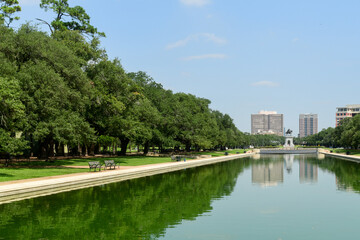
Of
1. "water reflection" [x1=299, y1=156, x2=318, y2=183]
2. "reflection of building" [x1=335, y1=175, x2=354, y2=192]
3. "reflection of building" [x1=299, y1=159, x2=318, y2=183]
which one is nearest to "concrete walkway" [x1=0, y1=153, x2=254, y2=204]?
"water reflection" [x1=299, y1=156, x2=318, y2=183]

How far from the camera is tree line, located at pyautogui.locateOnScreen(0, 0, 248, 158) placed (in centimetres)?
3136

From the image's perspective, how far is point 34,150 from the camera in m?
56.6

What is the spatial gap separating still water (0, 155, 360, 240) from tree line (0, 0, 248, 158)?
11450 mm

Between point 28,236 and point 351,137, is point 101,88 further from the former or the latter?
point 351,137

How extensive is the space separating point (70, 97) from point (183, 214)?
2427 centimetres

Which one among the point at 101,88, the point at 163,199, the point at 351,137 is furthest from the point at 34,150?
the point at 351,137

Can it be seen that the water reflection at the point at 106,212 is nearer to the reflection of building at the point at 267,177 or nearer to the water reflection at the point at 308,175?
the reflection of building at the point at 267,177

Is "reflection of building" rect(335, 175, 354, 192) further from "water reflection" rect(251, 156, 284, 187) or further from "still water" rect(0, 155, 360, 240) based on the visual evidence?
"water reflection" rect(251, 156, 284, 187)

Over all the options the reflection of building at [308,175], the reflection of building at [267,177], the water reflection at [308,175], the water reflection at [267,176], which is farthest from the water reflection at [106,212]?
the reflection of building at [308,175]

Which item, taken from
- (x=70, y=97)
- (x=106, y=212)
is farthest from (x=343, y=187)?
(x=70, y=97)

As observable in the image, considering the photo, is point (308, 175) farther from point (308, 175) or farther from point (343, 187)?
point (343, 187)

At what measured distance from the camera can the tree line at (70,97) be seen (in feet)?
103

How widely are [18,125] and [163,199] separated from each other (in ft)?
55.4

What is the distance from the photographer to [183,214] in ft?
53.4
